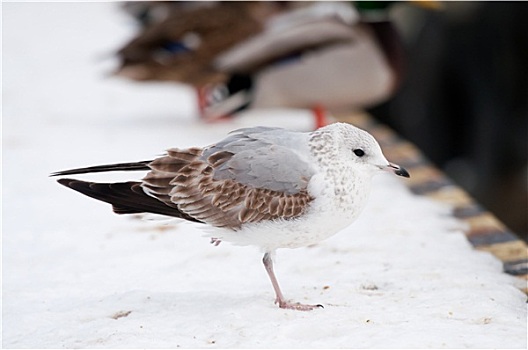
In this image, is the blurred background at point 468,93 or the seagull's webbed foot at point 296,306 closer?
the seagull's webbed foot at point 296,306

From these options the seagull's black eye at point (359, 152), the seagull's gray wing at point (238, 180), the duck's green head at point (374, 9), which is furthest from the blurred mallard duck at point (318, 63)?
the seagull's black eye at point (359, 152)

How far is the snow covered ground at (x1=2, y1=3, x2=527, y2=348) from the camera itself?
8.90 feet

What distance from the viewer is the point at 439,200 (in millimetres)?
4367

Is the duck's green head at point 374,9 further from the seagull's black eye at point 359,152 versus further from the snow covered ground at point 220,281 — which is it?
the seagull's black eye at point 359,152

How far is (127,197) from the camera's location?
9.39 ft

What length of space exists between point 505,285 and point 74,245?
1767mm

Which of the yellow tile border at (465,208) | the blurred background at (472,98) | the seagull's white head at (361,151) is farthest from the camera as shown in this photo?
the blurred background at (472,98)

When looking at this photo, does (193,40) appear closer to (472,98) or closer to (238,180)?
(238,180)

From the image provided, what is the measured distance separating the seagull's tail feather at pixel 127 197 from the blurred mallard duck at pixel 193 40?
296 cm

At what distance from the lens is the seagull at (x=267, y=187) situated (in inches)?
108

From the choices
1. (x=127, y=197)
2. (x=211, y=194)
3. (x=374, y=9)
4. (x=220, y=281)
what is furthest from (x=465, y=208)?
(x=374, y=9)

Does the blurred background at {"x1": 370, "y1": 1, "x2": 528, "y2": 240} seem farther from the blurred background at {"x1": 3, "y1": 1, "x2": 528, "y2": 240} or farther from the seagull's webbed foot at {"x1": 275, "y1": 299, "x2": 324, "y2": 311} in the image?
the seagull's webbed foot at {"x1": 275, "y1": 299, "x2": 324, "y2": 311}

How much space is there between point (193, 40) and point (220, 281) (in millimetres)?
2952

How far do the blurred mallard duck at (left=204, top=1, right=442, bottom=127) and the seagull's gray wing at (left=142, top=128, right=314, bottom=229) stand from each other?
252 centimetres
